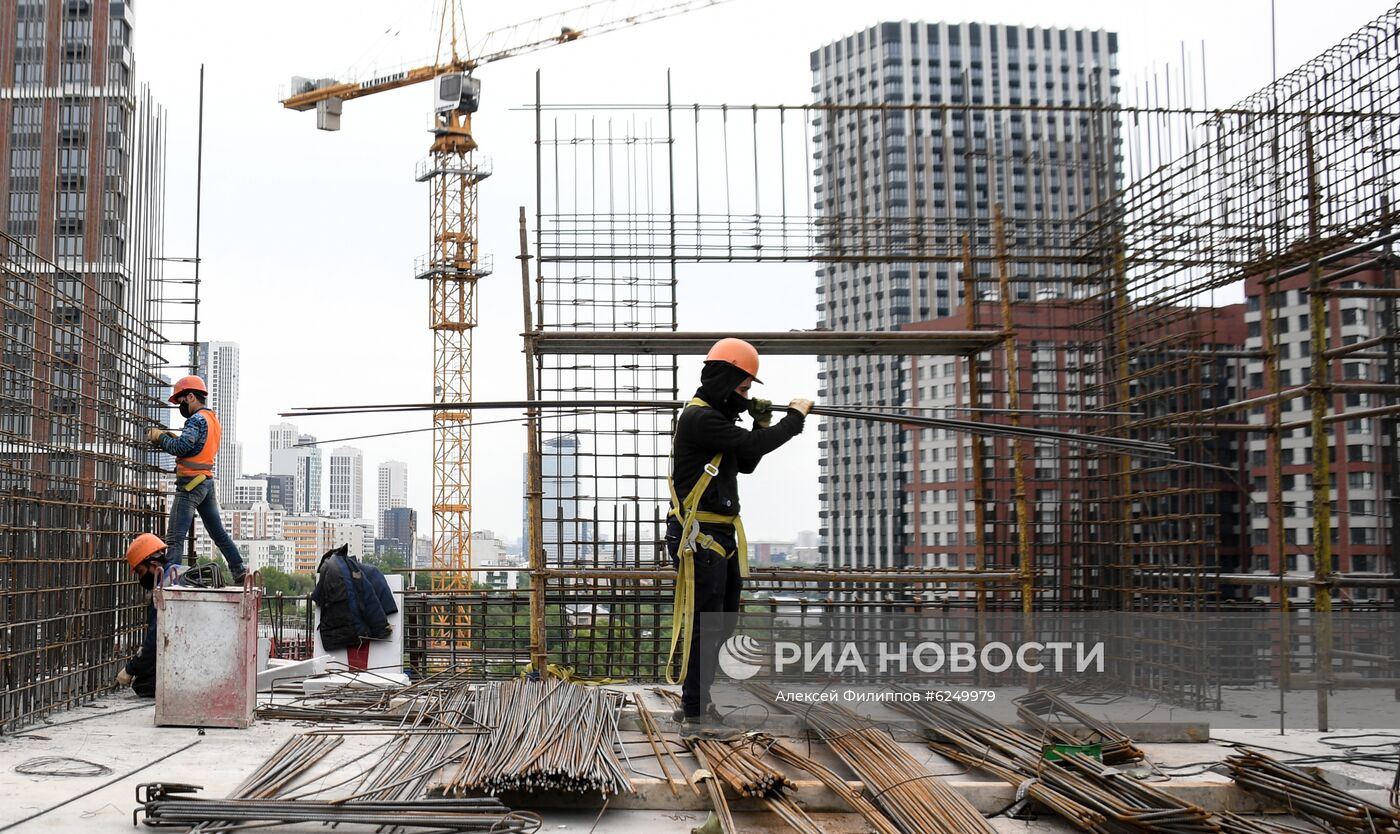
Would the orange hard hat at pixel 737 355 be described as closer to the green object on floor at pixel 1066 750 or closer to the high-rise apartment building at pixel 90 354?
the green object on floor at pixel 1066 750

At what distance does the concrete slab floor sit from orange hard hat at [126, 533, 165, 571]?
4.81ft

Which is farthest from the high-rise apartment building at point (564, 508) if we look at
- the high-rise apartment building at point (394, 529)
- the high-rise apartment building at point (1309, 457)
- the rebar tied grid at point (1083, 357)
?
the high-rise apartment building at point (394, 529)

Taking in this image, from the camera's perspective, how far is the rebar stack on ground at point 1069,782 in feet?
16.6

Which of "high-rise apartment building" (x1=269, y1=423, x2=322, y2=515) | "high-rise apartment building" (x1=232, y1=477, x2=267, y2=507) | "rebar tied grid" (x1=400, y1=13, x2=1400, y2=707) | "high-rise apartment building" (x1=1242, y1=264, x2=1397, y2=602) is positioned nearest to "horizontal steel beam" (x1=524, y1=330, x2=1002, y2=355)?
"rebar tied grid" (x1=400, y1=13, x2=1400, y2=707)

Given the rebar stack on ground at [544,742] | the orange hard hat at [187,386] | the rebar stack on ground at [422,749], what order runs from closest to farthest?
the rebar stack on ground at [544,742] → the rebar stack on ground at [422,749] → the orange hard hat at [187,386]

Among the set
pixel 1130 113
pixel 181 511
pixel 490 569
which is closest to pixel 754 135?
pixel 1130 113

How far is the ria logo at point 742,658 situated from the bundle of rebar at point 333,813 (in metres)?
2.23

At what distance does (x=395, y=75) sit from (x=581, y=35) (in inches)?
432

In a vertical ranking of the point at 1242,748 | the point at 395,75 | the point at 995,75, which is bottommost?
the point at 1242,748

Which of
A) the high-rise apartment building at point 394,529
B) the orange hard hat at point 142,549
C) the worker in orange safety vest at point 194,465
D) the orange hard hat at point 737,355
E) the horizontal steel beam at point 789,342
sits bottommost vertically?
the high-rise apartment building at point 394,529

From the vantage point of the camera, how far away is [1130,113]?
42.3 ft

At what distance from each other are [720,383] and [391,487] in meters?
179

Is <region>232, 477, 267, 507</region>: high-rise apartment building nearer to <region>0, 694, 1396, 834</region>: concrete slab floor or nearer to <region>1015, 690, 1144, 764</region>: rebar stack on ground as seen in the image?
<region>0, 694, 1396, 834</region>: concrete slab floor

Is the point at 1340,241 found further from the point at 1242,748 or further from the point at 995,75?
the point at 995,75
